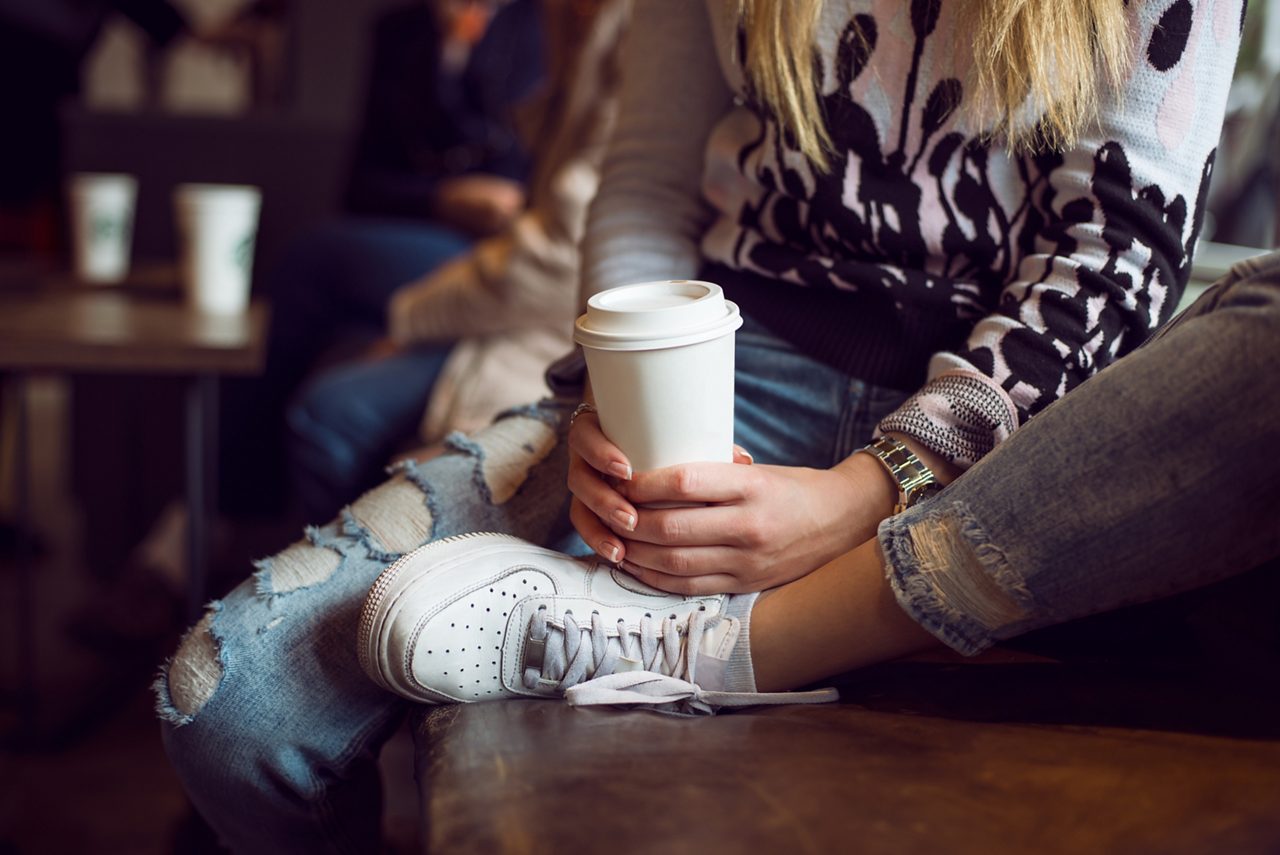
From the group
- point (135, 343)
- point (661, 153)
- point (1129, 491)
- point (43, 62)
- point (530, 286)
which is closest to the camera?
point (1129, 491)

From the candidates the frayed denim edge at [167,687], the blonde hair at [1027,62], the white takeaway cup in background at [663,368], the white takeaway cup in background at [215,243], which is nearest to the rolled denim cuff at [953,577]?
the white takeaway cup in background at [663,368]

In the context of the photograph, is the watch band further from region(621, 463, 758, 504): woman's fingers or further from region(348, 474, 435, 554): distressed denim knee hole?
region(348, 474, 435, 554): distressed denim knee hole

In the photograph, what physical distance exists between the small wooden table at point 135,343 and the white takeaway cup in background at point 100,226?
64 mm

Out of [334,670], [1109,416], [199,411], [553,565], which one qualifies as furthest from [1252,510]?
[199,411]

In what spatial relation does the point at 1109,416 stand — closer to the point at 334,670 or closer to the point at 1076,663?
the point at 1076,663

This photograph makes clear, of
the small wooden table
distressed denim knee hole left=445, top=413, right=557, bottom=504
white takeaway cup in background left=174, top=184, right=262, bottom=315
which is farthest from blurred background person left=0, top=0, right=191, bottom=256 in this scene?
distressed denim knee hole left=445, top=413, right=557, bottom=504

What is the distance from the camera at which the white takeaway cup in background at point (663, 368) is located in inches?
24.7

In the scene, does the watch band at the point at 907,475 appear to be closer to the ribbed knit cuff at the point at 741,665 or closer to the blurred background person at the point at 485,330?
the ribbed knit cuff at the point at 741,665

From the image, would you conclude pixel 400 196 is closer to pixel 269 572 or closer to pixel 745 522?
pixel 269 572

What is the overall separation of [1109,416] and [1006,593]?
0.37 ft

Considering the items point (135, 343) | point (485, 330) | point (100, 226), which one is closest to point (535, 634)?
point (135, 343)

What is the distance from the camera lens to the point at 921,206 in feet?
2.63

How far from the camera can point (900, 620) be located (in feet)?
2.18

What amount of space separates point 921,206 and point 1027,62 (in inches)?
4.7
